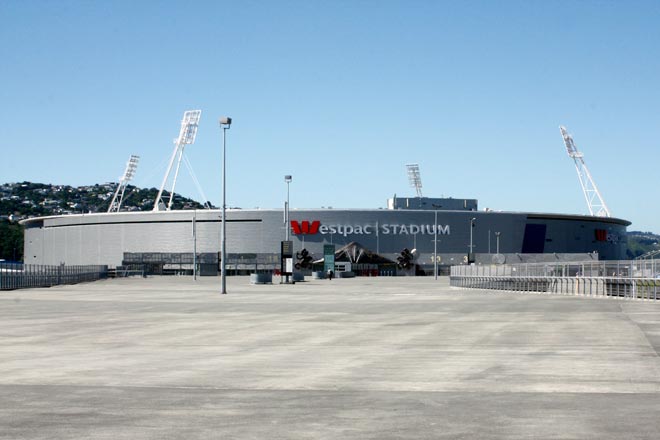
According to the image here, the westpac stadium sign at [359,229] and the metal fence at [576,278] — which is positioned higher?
the westpac stadium sign at [359,229]

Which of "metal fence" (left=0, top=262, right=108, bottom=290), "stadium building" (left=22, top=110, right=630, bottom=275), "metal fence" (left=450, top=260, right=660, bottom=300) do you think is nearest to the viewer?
"metal fence" (left=450, top=260, right=660, bottom=300)

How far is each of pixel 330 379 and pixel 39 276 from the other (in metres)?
56.8

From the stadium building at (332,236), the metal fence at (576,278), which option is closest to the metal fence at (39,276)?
the metal fence at (576,278)

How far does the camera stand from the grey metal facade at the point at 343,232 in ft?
502

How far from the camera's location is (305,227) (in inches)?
6009

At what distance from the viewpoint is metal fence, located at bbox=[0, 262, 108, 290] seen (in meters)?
58.8

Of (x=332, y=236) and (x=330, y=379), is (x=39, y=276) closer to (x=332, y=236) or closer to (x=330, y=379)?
(x=330, y=379)

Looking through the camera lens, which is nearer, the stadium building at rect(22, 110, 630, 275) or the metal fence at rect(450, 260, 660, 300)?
the metal fence at rect(450, 260, 660, 300)

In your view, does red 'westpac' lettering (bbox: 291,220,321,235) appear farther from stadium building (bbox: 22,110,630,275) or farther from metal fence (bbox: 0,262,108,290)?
metal fence (bbox: 0,262,108,290)

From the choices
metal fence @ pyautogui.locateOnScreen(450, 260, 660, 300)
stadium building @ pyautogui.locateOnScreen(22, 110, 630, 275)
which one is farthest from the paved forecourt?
stadium building @ pyautogui.locateOnScreen(22, 110, 630, 275)

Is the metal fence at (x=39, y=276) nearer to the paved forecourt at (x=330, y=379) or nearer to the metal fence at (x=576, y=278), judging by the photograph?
the metal fence at (x=576, y=278)

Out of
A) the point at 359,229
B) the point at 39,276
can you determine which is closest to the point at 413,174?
the point at 359,229

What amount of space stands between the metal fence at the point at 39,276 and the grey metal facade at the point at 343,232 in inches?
2453

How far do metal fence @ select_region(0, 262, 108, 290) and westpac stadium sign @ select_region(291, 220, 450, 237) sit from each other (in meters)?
63.4
